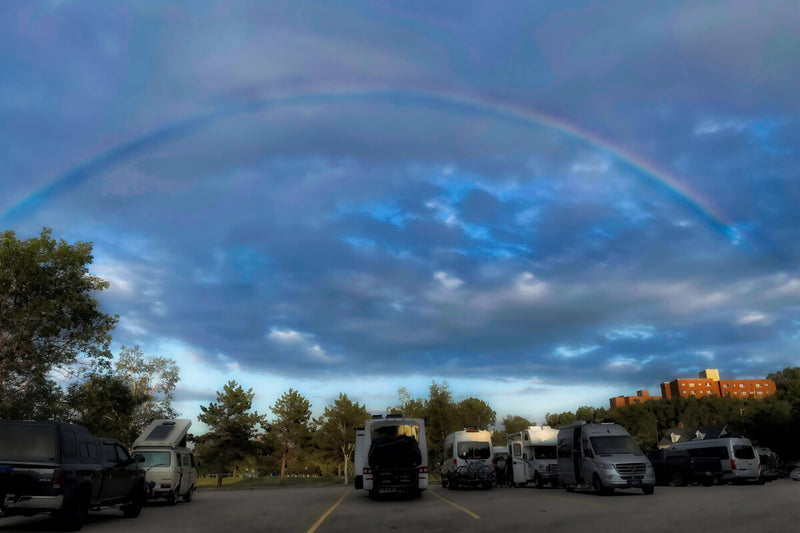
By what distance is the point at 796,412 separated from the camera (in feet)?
241

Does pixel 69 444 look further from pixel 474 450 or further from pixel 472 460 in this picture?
pixel 474 450

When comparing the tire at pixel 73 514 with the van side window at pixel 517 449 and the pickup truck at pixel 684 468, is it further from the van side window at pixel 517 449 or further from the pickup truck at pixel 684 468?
the pickup truck at pixel 684 468

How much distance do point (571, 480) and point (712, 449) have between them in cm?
1244

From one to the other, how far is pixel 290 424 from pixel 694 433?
201ft

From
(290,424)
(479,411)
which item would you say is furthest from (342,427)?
(479,411)

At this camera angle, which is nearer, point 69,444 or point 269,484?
point 69,444

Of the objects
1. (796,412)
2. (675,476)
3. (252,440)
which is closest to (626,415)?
(796,412)

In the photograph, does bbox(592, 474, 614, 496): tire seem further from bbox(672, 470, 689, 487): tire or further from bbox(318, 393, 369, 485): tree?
bbox(318, 393, 369, 485): tree

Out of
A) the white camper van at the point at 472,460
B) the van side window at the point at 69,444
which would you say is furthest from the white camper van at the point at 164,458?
the white camper van at the point at 472,460

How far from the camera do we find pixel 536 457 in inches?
1341

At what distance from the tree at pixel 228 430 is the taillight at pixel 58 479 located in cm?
5568

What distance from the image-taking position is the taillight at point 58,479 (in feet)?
38.4

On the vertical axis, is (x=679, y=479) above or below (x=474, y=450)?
below

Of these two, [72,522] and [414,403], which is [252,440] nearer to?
[414,403]
